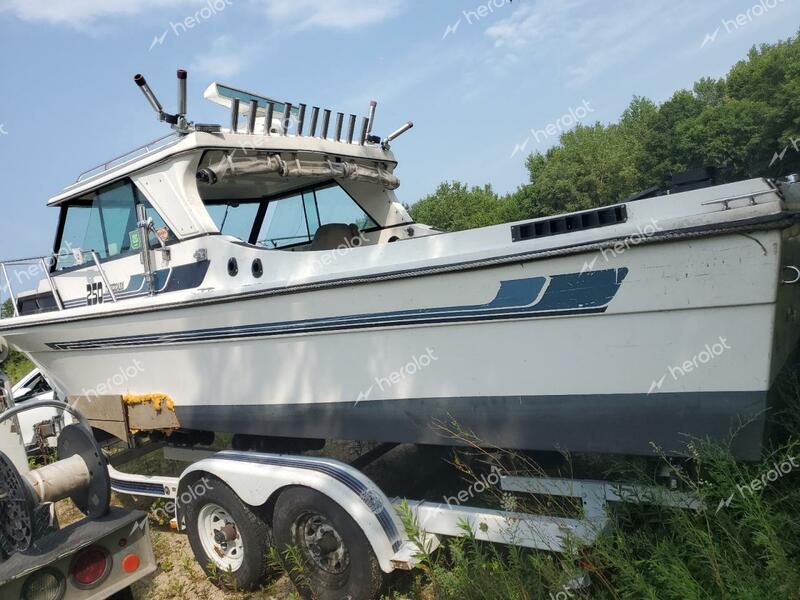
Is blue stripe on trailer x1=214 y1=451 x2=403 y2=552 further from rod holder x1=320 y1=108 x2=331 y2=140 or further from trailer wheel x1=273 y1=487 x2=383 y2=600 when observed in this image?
rod holder x1=320 y1=108 x2=331 y2=140

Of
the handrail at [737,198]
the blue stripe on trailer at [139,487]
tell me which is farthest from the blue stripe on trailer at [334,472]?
the handrail at [737,198]

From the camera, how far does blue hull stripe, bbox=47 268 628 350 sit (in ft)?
9.05

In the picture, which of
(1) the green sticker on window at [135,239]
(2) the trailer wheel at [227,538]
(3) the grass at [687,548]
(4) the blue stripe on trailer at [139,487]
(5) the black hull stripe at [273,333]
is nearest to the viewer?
(3) the grass at [687,548]

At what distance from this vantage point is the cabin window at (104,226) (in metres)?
4.80

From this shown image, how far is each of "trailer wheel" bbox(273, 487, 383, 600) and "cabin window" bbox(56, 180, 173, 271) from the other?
7.66 ft

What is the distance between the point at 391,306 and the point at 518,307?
2.42ft

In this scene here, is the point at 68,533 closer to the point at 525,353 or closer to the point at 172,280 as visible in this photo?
the point at 172,280

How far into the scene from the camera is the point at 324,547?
3441mm

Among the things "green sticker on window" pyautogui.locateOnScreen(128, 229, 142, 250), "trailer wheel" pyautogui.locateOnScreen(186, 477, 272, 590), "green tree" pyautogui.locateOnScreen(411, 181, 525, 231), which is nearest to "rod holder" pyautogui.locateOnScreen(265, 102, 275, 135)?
"green sticker on window" pyautogui.locateOnScreen(128, 229, 142, 250)

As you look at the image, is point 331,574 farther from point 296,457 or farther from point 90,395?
point 90,395

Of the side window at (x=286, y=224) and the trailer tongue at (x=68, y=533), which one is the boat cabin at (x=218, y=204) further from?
the trailer tongue at (x=68, y=533)

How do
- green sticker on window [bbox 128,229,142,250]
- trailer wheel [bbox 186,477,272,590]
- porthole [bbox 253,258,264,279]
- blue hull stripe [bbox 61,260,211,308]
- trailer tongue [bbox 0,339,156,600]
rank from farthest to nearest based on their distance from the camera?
green sticker on window [bbox 128,229,142,250]
blue hull stripe [bbox 61,260,211,308]
porthole [bbox 253,258,264,279]
trailer wheel [bbox 186,477,272,590]
trailer tongue [bbox 0,339,156,600]

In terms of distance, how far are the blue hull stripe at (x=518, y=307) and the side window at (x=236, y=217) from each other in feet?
6.18

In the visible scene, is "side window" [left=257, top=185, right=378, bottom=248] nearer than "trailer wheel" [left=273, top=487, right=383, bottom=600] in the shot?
No
